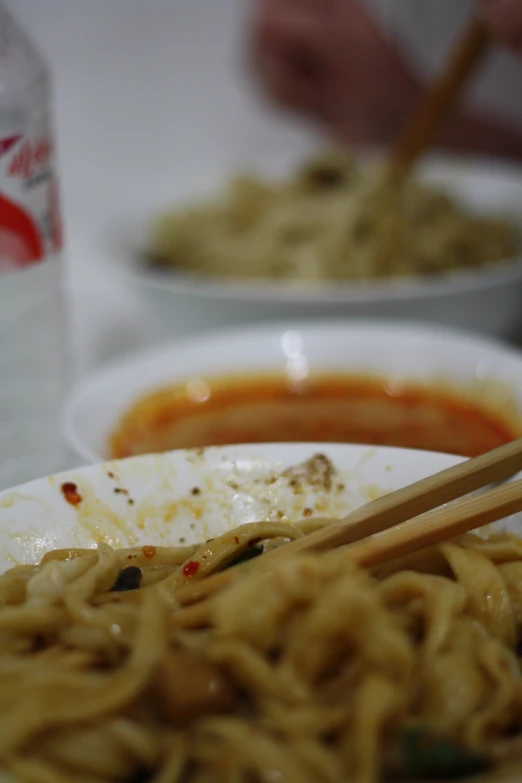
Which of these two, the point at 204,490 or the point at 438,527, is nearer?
the point at 438,527

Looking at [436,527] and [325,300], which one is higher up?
[325,300]

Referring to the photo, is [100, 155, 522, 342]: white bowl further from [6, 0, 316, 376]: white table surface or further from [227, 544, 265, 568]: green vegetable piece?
[6, 0, 316, 376]: white table surface

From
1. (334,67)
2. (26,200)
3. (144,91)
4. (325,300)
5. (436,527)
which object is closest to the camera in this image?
(436,527)

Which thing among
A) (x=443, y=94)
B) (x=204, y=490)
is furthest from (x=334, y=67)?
Result: (x=204, y=490)

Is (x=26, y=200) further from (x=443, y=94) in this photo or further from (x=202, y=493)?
(x=443, y=94)

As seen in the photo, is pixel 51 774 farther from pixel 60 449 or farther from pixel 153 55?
pixel 153 55

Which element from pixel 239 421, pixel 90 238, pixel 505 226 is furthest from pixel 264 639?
pixel 505 226
